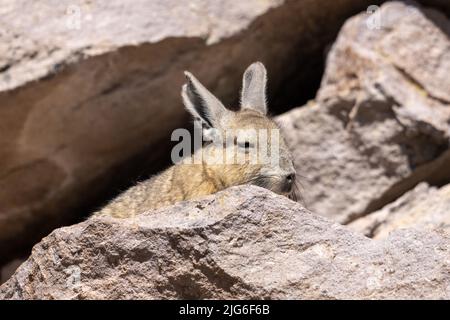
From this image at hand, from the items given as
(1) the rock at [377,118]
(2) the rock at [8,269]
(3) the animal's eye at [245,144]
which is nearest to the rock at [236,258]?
(3) the animal's eye at [245,144]

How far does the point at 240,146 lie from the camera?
24.7 ft

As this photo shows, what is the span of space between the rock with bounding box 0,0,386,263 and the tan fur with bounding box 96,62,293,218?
1055 millimetres

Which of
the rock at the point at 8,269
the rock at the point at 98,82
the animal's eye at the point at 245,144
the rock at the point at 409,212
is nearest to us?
the animal's eye at the point at 245,144

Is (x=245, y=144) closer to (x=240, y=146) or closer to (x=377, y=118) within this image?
(x=240, y=146)

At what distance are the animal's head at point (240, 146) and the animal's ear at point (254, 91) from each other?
1.05 feet

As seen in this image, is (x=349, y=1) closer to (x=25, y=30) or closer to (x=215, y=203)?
(x=25, y=30)

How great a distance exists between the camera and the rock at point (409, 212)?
25.1ft

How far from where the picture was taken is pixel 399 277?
534 cm

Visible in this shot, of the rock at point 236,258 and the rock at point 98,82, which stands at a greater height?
the rock at point 98,82

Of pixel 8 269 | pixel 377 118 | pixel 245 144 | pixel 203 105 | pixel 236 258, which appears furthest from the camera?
pixel 8 269

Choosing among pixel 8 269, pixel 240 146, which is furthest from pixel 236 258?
pixel 8 269

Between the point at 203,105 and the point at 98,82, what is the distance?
136 centimetres

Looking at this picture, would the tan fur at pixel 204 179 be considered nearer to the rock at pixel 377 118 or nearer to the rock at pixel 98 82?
the rock at pixel 98 82

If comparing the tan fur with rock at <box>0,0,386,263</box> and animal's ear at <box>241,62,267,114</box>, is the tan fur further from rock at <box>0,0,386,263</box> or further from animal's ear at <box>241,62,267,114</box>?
rock at <box>0,0,386,263</box>
